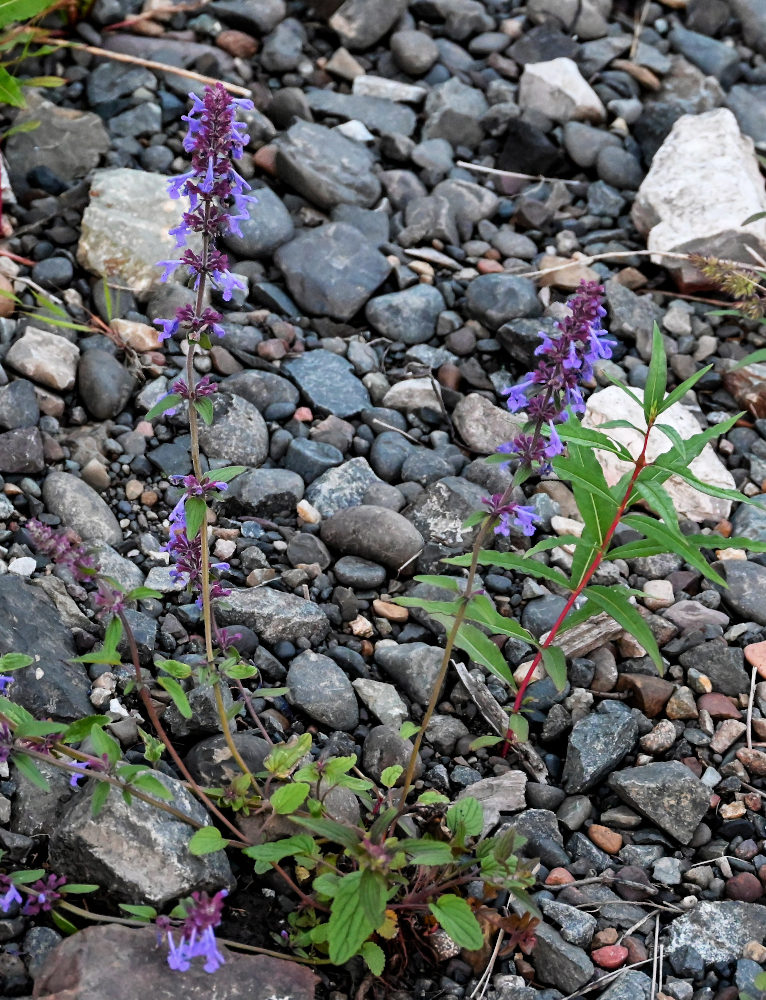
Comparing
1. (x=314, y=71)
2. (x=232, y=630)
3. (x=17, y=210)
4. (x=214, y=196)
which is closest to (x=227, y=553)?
(x=232, y=630)

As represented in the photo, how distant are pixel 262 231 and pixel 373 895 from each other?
3.80 metres

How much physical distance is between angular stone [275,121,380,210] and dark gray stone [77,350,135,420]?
177 cm

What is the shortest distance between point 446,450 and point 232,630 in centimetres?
153

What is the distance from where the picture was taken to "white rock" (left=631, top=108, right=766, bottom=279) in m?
5.95

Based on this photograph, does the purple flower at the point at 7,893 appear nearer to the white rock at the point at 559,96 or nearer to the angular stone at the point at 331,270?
the angular stone at the point at 331,270


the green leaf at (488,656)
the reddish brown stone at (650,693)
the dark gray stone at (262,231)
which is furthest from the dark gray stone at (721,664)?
the dark gray stone at (262,231)

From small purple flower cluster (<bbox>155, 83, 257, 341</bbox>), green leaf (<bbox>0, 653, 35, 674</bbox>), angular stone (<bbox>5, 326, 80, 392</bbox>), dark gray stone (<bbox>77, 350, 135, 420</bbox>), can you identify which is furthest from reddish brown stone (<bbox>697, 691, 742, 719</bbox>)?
angular stone (<bbox>5, 326, 80, 392</bbox>)

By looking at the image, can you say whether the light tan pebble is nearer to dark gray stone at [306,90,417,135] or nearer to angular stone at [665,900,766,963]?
angular stone at [665,900,766,963]

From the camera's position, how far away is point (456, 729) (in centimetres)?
395

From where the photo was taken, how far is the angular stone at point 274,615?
4062 millimetres

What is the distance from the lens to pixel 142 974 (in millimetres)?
2979

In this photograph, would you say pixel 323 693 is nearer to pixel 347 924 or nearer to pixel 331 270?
pixel 347 924

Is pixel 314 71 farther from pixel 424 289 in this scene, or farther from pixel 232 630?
pixel 232 630

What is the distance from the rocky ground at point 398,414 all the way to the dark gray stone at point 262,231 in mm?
→ 19
